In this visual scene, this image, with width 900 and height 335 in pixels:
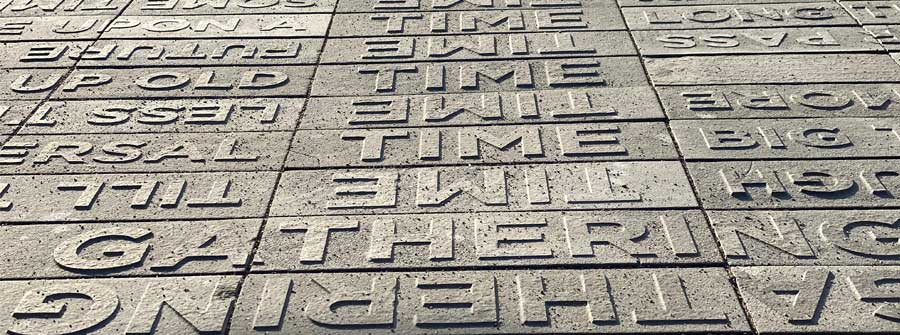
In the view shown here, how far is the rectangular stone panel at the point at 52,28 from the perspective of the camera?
8.21 meters

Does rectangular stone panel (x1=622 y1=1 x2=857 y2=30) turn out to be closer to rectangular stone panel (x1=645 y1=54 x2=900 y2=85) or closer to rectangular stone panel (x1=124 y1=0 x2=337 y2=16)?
rectangular stone panel (x1=645 y1=54 x2=900 y2=85)

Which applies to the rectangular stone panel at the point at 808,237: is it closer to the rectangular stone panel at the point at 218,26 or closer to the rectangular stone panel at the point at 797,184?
the rectangular stone panel at the point at 797,184

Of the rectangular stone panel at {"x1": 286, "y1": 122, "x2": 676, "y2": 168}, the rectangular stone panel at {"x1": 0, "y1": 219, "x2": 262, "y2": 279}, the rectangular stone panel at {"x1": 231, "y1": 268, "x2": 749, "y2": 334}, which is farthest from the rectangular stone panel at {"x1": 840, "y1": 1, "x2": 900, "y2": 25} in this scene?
the rectangular stone panel at {"x1": 0, "y1": 219, "x2": 262, "y2": 279}

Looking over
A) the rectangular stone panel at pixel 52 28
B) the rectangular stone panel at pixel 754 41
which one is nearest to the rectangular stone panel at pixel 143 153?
the rectangular stone panel at pixel 52 28

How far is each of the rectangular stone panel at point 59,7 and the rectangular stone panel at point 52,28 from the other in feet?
0.40

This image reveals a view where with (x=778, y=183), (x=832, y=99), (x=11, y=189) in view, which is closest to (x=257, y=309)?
(x=11, y=189)

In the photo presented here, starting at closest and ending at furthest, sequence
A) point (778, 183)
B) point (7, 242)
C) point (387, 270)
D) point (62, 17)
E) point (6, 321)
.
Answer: point (6, 321) → point (387, 270) → point (7, 242) → point (778, 183) → point (62, 17)

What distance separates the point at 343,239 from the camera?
16.7 feet

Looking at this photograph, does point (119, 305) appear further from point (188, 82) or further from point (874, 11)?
point (874, 11)

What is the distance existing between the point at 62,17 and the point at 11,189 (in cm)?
352

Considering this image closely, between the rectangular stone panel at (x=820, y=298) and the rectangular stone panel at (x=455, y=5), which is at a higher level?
the rectangular stone panel at (x=455, y=5)

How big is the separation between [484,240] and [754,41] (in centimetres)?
382

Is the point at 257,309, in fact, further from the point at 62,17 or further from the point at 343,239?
the point at 62,17

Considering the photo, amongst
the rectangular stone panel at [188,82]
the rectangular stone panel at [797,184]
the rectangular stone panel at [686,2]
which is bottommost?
the rectangular stone panel at [797,184]
